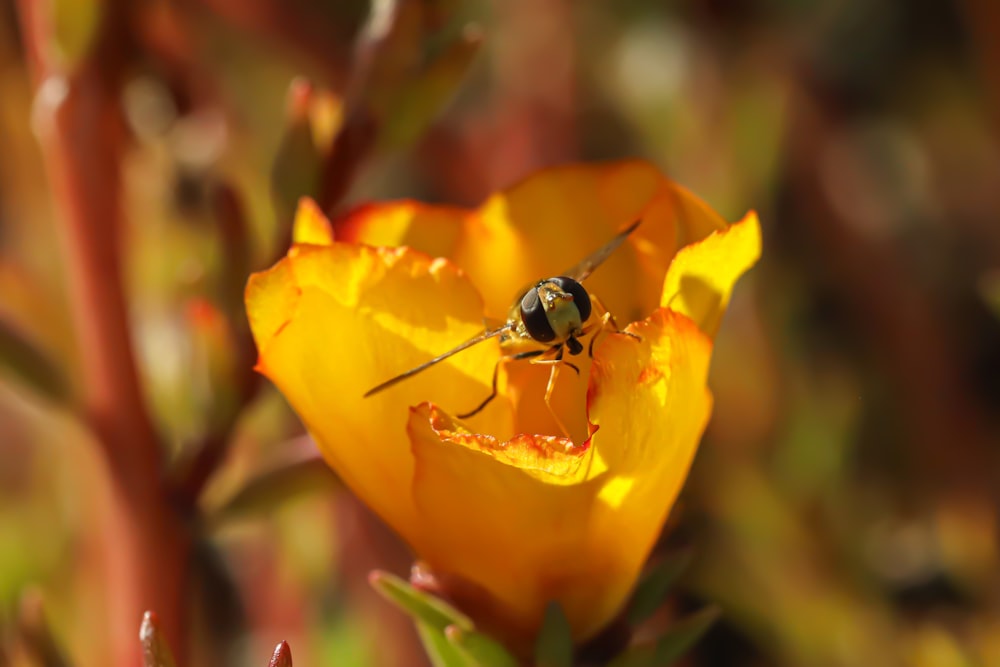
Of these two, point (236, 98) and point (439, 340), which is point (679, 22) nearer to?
point (236, 98)

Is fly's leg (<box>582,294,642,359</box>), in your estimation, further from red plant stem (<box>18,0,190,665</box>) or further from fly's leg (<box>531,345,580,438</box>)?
red plant stem (<box>18,0,190,665</box>)

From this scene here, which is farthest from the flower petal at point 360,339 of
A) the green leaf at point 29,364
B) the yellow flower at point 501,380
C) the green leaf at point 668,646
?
the green leaf at point 29,364

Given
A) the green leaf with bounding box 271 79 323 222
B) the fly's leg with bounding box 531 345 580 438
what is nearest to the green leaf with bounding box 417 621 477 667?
the fly's leg with bounding box 531 345 580 438

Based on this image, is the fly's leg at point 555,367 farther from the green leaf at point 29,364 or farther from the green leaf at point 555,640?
the green leaf at point 29,364

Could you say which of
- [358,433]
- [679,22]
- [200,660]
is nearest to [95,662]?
[200,660]

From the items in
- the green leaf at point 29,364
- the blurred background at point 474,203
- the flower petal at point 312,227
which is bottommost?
the blurred background at point 474,203
